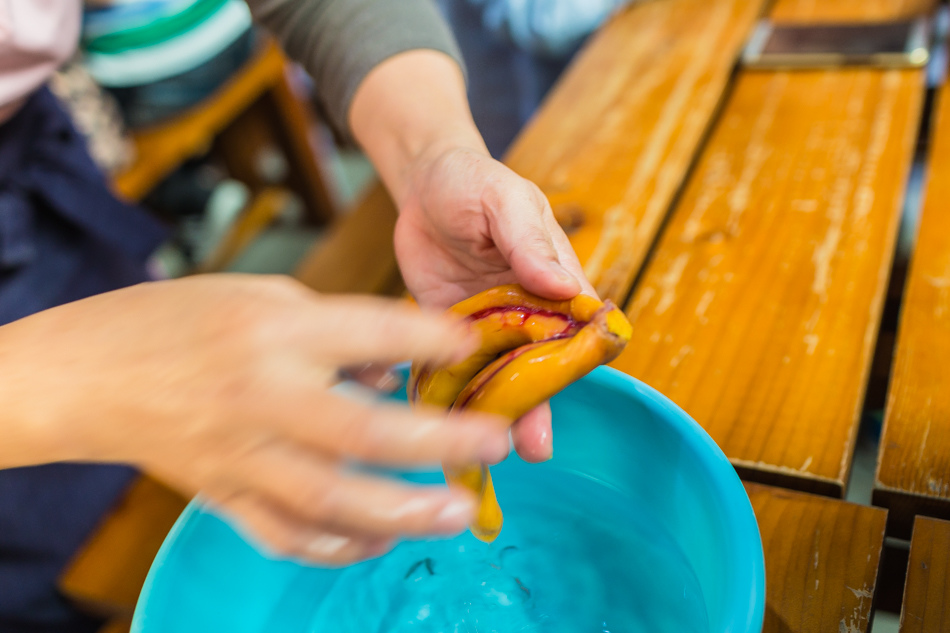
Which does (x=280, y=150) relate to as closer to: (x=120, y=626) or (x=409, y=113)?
(x=409, y=113)

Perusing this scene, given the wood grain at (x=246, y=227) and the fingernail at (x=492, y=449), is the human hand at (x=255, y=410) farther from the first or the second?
the wood grain at (x=246, y=227)

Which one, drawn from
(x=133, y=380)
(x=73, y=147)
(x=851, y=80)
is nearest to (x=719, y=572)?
(x=133, y=380)

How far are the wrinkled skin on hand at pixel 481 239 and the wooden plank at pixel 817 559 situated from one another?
0.16m

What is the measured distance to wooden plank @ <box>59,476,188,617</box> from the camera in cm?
55

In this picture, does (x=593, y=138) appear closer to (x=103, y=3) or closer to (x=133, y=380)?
(x=133, y=380)

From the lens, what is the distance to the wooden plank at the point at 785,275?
499 mm

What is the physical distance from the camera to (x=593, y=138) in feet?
2.80

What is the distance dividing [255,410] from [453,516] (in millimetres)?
104

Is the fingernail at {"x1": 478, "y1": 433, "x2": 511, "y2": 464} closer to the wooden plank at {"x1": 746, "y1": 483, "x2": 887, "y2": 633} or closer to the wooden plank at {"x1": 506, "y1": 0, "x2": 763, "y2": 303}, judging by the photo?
the wooden plank at {"x1": 746, "y1": 483, "x2": 887, "y2": 633}

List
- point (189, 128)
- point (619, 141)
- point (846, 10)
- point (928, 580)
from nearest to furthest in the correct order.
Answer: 1. point (928, 580)
2. point (619, 141)
3. point (846, 10)
4. point (189, 128)

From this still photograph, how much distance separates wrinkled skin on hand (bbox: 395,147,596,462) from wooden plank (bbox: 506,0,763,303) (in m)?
0.14

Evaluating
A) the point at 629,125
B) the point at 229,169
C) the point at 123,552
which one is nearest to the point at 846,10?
the point at 629,125

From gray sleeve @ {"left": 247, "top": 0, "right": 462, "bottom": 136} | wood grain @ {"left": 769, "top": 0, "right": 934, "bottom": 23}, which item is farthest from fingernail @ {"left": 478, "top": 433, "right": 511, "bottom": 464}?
wood grain @ {"left": 769, "top": 0, "right": 934, "bottom": 23}

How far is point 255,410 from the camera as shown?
0.99ft
